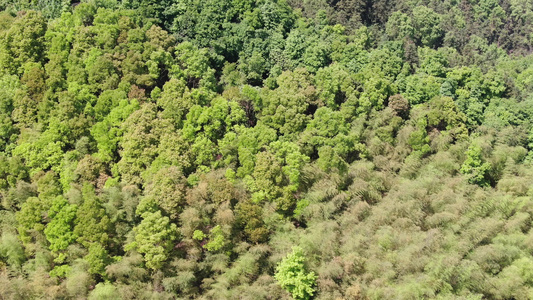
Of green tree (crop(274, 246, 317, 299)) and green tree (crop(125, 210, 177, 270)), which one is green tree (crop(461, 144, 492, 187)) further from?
green tree (crop(125, 210, 177, 270))

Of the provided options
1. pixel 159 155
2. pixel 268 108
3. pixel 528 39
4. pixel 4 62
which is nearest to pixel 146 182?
pixel 159 155

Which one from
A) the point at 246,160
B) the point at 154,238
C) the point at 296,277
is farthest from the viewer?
the point at 246,160

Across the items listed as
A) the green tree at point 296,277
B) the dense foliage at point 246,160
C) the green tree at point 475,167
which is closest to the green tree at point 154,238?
the dense foliage at point 246,160

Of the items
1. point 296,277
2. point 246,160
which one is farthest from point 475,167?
point 296,277

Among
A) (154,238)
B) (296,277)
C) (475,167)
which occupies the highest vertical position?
(475,167)

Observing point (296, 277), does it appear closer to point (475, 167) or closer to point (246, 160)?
point (246, 160)

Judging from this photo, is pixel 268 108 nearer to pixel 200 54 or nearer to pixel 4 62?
pixel 200 54

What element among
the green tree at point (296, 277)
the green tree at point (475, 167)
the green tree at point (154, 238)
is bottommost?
the green tree at point (296, 277)

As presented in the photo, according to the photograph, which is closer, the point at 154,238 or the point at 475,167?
the point at 154,238

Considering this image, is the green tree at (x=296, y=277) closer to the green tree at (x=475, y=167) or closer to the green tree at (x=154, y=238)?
the green tree at (x=154, y=238)

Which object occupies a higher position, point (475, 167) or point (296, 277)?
point (475, 167)
